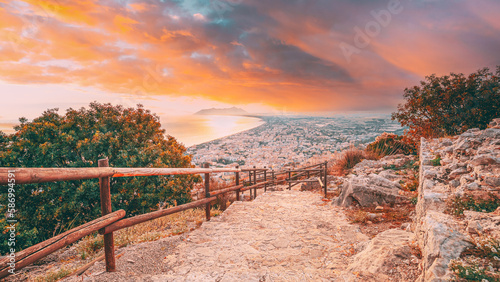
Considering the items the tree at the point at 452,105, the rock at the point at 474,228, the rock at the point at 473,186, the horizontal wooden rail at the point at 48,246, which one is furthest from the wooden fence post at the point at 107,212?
the tree at the point at 452,105

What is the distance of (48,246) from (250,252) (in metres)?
2.25

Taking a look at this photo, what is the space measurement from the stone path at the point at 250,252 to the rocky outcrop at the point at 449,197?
0.95 metres

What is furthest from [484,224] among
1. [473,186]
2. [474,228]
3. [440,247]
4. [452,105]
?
[452,105]

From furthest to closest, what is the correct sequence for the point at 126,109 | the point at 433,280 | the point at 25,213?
the point at 126,109 < the point at 25,213 < the point at 433,280

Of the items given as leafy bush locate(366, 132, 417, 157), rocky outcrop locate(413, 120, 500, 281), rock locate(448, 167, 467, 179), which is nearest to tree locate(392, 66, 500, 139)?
leafy bush locate(366, 132, 417, 157)

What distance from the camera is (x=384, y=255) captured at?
2314 millimetres

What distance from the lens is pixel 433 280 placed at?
1.63 meters

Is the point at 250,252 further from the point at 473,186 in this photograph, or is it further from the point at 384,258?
the point at 473,186

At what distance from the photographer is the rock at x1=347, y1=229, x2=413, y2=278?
2.21m

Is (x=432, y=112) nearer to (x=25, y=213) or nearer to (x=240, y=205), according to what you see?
(x=240, y=205)

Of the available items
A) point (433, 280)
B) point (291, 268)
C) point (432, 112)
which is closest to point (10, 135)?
point (291, 268)

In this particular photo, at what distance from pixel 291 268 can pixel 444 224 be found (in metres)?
1.64

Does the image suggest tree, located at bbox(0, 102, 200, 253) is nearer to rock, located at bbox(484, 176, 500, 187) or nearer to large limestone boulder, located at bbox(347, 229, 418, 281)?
large limestone boulder, located at bbox(347, 229, 418, 281)

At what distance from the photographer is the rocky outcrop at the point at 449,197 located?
180cm
